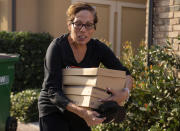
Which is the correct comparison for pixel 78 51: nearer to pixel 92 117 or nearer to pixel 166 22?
pixel 92 117

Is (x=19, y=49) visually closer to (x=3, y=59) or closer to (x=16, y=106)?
(x=16, y=106)

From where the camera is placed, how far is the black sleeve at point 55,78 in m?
2.38

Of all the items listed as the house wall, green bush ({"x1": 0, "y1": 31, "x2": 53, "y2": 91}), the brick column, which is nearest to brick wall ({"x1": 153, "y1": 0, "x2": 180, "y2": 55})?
the brick column

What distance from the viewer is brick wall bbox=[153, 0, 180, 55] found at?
5.19 meters

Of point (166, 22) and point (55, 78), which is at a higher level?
point (166, 22)

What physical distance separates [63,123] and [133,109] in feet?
6.33

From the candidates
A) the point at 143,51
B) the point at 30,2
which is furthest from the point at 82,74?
the point at 30,2

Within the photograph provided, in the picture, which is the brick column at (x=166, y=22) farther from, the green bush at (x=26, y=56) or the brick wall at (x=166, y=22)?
the green bush at (x=26, y=56)

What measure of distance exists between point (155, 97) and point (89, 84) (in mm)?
1846

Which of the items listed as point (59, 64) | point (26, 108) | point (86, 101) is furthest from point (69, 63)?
point (26, 108)

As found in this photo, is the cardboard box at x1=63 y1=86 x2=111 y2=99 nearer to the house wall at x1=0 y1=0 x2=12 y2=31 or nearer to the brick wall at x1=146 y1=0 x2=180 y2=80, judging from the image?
the brick wall at x1=146 y1=0 x2=180 y2=80

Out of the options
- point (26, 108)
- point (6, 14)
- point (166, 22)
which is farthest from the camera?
point (6, 14)

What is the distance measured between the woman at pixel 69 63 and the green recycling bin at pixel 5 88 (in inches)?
76.0

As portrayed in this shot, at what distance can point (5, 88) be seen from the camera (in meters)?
4.47
